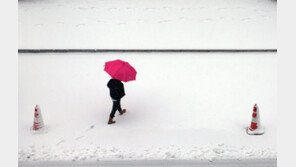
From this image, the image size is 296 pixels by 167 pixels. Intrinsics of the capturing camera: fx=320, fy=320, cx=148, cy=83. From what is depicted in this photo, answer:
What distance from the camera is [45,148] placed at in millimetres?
6125

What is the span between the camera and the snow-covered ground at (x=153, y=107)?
617 cm

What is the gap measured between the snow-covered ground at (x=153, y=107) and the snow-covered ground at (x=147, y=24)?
2.45 ft

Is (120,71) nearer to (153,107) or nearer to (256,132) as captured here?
(153,107)

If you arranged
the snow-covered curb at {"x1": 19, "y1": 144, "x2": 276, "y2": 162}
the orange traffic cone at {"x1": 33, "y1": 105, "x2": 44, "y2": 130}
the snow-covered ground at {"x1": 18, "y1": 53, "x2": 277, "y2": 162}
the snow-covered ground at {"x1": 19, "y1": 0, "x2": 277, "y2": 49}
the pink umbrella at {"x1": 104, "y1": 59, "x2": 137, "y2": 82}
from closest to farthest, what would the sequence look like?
the snow-covered curb at {"x1": 19, "y1": 144, "x2": 276, "y2": 162}, the snow-covered ground at {"x1": 18, "y1": 53, "x2": 277, "y2": 162}, the pink umbrella at {"x1": 104, "y1": 59, "x2": 137, "y2": 82}, the orange traffic cone at {"x1": 33, "y1": 105, "x2": 44, "y2": 130}, the snow-covered ground at {"x1": 19, "y1": 0, "x2": 277, "y2": 49}

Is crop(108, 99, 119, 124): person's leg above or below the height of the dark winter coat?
below

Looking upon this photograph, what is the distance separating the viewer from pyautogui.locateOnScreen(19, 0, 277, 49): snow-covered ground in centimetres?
1060

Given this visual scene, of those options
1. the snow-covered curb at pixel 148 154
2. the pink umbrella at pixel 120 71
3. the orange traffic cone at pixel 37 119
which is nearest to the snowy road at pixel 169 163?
the snow-covered curb at pixel 148 154

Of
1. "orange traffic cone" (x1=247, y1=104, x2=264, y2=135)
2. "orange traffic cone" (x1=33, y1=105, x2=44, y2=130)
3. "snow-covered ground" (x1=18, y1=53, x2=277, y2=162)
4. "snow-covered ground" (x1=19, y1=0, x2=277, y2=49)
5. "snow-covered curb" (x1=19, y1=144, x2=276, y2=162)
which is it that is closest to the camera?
"snow-covered curb" (x1=19, y1=144, x2=276, y2=162)

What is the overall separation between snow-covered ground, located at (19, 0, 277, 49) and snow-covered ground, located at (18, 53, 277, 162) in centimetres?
75

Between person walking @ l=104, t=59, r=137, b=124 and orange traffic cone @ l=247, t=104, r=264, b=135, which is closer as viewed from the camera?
person walking @ l=104, t=59, r=137, b=124

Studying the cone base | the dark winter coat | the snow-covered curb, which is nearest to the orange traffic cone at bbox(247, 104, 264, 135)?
the cone base

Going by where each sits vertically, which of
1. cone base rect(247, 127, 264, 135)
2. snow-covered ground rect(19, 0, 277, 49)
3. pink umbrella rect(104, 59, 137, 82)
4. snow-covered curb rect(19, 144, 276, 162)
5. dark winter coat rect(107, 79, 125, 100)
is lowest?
snow-covered curb rect(19, 144, 276, 162)

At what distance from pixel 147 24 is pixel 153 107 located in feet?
16.6

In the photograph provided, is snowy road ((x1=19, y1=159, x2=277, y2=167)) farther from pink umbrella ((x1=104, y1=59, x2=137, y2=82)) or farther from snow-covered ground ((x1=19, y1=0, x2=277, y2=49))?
snow-covered ground ((x1=19, y1=0, x2=277, y2=49))
